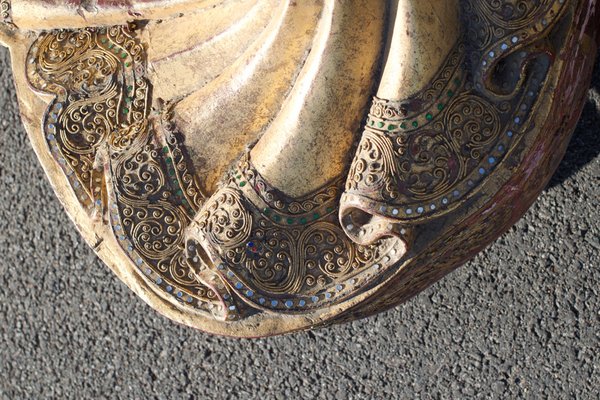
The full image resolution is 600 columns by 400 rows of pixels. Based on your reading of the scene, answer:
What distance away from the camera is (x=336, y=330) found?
153 centimetres

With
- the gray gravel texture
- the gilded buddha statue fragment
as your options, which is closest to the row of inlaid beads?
the gilded buddha statue fragment

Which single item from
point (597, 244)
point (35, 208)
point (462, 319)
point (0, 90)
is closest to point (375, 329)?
point (462, 319)

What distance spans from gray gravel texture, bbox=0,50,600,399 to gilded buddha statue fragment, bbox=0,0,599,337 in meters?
0.24

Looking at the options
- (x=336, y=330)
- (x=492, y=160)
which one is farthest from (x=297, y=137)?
(x=336, y=330)

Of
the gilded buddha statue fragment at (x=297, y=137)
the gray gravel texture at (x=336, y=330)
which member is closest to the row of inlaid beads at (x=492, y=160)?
the gilded buddha statue fragment at (x=297, y=137)

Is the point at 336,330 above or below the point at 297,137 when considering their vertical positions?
below

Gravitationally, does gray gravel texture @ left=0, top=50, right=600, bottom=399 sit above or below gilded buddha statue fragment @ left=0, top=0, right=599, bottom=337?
below

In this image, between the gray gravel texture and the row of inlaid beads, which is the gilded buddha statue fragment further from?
the gray gravel texture

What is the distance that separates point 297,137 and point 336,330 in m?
0.52

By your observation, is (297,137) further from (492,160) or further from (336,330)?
(336,330)

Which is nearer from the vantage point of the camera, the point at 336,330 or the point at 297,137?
the point at 297,137

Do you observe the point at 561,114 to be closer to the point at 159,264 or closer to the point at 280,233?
the point at 280,233

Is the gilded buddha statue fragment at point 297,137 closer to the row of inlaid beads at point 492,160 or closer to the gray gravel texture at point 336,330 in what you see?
the row of inlaid beads at point 492,160

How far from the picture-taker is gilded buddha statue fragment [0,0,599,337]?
104 centimetres
